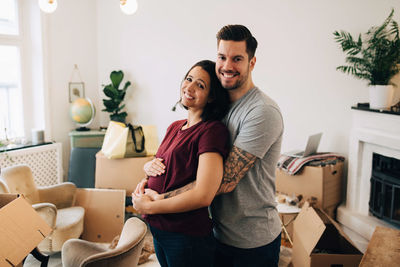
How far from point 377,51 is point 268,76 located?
1.07 meters

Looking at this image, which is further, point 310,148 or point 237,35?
point 310,148

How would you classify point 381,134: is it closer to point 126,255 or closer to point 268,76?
point 268,76

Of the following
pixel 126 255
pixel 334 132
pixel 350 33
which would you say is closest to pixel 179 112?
pixel 334 132

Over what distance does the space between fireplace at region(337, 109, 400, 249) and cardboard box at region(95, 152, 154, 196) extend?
187 cm

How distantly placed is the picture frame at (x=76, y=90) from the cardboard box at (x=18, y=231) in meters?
2.51

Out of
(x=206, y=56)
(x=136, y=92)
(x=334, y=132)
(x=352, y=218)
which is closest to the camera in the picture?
(x=352, y=218)

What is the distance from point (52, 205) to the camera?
108 inches

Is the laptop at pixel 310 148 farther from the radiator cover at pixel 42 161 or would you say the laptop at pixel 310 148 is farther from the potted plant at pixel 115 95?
the radiator cover at pixel 42 161

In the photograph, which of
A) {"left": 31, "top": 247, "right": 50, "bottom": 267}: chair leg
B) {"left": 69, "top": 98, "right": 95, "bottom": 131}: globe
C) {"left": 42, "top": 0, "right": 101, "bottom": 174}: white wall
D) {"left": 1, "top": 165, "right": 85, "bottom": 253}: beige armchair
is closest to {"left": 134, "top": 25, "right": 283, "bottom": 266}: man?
{"left": 31, "top": 247, "right": 50, "bottom": 267}: chair leg

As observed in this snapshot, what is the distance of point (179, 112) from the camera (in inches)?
161

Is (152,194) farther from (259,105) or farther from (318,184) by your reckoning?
(318,184)

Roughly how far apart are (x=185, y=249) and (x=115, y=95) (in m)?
3.08

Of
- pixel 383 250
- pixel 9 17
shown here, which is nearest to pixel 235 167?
pixel 383 250

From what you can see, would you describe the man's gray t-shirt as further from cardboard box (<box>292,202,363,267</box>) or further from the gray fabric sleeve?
cardboard box (<box>292,202,363,267</box>)
